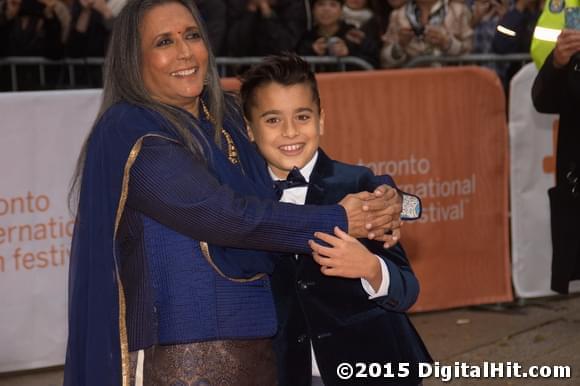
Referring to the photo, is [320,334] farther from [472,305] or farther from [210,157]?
[472,305]

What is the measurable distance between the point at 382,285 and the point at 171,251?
646 millimetres

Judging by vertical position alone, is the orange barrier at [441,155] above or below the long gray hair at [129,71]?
below

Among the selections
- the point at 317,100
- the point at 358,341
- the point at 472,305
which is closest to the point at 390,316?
the point at 358,341

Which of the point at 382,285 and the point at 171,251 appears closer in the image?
the point at 171,251

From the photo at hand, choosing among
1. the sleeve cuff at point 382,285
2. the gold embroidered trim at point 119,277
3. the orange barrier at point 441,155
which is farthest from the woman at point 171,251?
the orange barrier at point 441,155

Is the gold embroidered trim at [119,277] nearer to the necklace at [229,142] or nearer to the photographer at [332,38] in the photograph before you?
the necklace at [229,142]

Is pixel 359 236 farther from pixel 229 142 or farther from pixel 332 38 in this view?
pixel 332 38

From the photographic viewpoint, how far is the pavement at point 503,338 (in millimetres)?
6742

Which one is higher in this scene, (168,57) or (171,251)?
(168,57)

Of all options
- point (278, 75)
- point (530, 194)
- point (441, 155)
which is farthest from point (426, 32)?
point (278, 75)

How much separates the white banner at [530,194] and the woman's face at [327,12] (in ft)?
8.35

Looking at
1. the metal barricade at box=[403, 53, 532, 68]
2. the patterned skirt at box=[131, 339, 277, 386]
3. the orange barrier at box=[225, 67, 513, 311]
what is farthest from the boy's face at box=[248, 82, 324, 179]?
the metal barricade at box=[403, 53, 532, 68]

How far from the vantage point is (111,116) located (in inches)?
135

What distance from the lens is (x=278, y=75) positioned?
3693 mm
